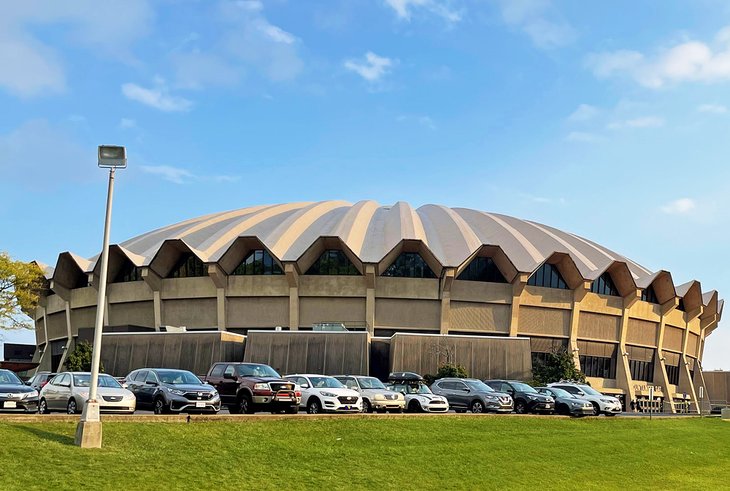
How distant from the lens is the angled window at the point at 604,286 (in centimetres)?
6400

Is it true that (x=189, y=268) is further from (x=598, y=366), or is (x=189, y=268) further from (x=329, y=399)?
(x=329, y=399)

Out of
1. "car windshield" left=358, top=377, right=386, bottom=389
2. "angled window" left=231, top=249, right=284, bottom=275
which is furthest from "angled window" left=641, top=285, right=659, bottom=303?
"car windshield" left=358, top=377, right=386, bottom=389

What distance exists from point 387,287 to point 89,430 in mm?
43077

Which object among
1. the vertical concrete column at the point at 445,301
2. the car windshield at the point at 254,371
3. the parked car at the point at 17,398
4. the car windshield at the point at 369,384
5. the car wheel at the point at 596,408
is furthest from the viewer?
the vertical concrete column at the point at 445,301

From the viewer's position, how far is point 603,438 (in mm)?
25906

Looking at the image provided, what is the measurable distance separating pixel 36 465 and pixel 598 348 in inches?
2204

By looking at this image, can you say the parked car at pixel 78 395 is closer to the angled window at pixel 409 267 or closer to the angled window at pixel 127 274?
the angled window at pixel 409 267

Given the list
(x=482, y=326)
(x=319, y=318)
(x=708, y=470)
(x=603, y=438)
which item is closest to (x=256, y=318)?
(x=319, y=318)

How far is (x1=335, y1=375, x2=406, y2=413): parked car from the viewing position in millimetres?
29016

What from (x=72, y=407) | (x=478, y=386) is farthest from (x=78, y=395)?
(x=478, y=386)

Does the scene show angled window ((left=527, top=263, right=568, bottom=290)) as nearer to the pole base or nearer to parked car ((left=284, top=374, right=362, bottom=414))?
parked car ((left=284, top=374, right=362, bottom=414))

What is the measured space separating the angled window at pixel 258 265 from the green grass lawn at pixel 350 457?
35.0m

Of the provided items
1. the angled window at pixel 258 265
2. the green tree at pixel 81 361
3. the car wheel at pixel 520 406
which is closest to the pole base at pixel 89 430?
the car wheel at pixel 520 406

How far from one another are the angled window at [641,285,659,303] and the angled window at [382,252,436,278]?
21587 mm
